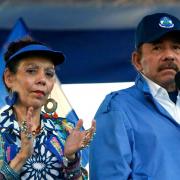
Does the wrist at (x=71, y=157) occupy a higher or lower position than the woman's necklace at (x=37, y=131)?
lower

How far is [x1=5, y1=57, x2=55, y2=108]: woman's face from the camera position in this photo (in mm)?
2656

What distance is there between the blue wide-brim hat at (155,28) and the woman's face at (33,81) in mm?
414

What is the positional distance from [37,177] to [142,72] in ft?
2.17

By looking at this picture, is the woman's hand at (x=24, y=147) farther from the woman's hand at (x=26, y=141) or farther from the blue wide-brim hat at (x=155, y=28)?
the blue wide-brim hat at (x=155, y=28)

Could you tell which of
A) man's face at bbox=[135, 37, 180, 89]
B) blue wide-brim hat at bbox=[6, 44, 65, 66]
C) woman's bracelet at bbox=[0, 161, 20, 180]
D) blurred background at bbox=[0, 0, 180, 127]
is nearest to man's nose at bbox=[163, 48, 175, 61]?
man's face at bbox=[135, 37, 180, 89]

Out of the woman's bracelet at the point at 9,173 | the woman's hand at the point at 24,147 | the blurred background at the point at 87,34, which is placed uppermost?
the blurred background at the point at 87,34

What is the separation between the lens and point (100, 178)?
8.39ft

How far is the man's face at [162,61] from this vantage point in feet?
9.15

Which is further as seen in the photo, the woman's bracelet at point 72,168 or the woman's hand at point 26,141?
the woman's bracelet at point 72,168

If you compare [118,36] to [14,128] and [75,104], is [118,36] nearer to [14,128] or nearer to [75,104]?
A: [75,104]

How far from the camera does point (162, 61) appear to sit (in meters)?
2.80

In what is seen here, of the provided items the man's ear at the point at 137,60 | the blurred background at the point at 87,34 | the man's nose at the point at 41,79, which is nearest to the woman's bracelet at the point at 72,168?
the man's nose at the point at 41,79

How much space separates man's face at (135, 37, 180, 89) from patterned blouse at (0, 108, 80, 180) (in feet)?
1.49

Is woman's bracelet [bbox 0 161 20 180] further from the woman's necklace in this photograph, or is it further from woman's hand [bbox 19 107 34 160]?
the woman's necklace
